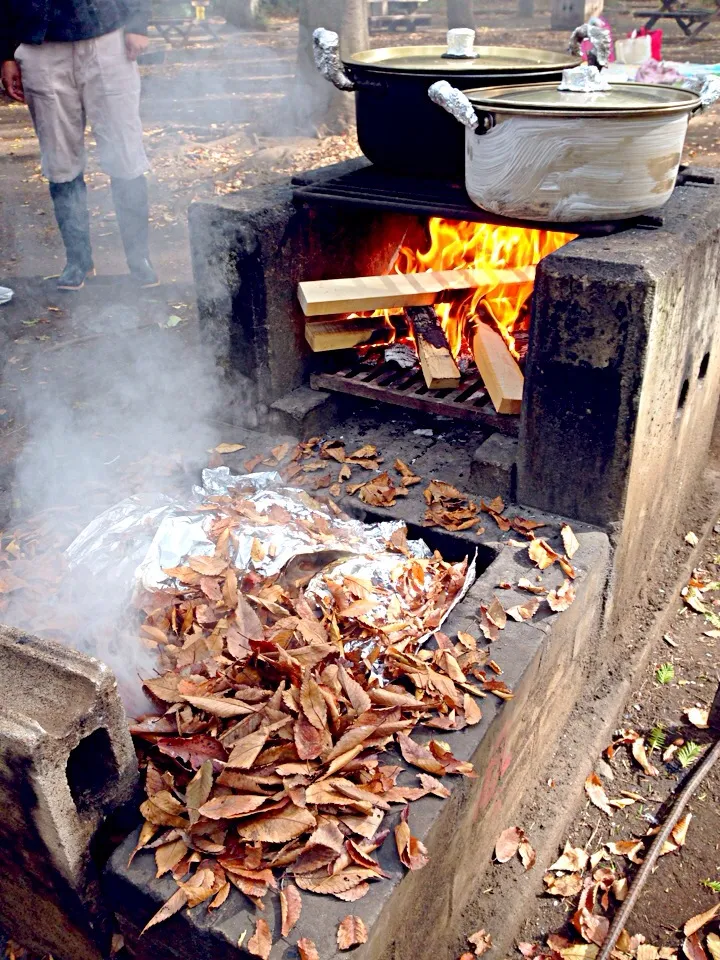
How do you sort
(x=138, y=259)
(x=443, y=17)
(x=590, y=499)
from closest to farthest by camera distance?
(x=590, y=499) → (x=138, y=259) → (x=443, y=17)

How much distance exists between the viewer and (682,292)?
10.2 feet

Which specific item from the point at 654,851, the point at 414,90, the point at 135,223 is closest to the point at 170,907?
the point at 654,851

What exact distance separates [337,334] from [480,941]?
257 cm

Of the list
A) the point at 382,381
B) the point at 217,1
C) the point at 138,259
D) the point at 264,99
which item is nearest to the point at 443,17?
the point at 217,1

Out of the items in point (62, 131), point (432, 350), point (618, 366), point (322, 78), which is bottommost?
point (432, 350)

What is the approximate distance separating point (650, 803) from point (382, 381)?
2113mm

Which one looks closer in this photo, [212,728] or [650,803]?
[212,728]

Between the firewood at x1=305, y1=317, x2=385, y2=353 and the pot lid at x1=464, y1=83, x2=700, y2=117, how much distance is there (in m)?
1.17

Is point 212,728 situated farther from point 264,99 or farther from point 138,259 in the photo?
point 264,99

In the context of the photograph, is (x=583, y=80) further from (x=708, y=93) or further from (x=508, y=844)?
(x=508, y=844)

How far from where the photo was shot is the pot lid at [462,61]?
11.5ft

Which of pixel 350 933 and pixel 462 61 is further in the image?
pixel 462 61

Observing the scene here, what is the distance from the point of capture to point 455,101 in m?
2.99

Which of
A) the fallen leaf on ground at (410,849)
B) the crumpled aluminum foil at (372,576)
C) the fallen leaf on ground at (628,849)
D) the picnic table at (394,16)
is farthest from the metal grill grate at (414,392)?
the picnic table at (394,16)
